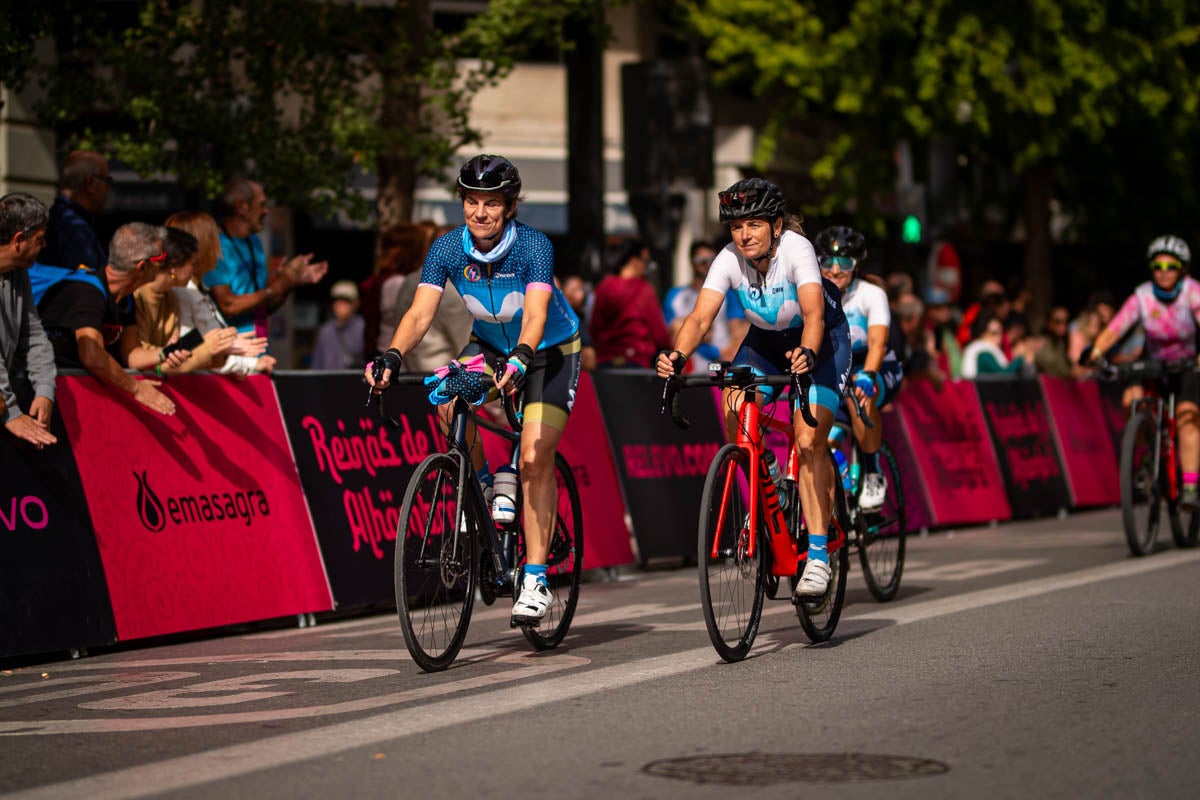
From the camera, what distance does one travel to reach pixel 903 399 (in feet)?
57.3

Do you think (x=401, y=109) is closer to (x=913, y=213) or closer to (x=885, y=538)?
(x=913, y=213)

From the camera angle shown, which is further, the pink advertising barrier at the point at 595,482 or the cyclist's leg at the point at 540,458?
the pink advertising barrier at the point at 595,482

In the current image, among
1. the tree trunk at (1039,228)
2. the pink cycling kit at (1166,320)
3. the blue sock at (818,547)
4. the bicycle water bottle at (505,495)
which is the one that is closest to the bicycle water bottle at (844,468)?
the blue sock at (818,547)

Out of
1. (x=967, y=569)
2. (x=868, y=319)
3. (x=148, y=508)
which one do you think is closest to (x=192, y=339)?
(x=148, y=508)

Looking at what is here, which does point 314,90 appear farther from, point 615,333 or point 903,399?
point 903,399

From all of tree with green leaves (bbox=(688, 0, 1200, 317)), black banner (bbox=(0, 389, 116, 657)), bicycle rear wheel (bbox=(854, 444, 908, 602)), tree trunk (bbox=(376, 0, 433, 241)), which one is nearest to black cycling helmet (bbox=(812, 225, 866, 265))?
bicycle rear wheel (bbox=(854, 444, 908, 602))

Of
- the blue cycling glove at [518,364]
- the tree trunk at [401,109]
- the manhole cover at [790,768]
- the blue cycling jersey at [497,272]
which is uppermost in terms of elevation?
the tree trunk at [401,109]

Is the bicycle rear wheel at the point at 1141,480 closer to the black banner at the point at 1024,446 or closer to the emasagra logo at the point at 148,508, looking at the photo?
the black banner at the point at 1024,446

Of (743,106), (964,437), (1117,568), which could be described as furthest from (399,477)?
(743,106)

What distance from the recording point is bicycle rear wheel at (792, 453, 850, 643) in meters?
9.46

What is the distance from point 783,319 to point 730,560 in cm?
115

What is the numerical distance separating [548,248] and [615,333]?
766 cm

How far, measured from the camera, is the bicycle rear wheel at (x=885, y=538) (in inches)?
451

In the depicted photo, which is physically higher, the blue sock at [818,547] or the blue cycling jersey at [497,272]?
the blue cycling jersey at [497,272]
